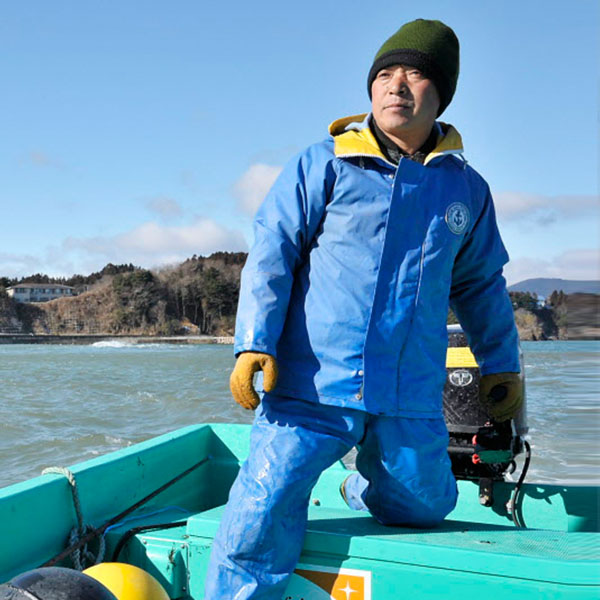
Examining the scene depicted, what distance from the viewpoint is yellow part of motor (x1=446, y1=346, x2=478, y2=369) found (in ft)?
9.64

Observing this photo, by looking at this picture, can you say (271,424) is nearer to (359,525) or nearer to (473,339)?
(359,525)

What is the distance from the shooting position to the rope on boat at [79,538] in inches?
80.7

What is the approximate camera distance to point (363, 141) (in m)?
1.91

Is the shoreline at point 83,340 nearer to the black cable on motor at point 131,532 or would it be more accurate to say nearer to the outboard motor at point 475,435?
the outboard motor at point 475,435

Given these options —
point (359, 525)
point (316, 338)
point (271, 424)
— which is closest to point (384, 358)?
point (316, 338)

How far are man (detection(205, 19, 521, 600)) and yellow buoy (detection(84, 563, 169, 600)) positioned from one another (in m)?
0.16

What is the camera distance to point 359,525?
1.88m

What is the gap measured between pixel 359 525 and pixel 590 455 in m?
6.32

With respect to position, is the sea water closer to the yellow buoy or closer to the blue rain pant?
the yellow buoy

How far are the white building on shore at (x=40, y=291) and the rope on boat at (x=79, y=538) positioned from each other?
100m

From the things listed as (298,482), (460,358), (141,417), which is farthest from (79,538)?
(141,417)

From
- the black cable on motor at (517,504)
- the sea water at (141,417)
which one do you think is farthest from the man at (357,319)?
the sea water at (141,417)

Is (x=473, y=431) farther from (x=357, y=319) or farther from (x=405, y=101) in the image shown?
(x=405, y=101)

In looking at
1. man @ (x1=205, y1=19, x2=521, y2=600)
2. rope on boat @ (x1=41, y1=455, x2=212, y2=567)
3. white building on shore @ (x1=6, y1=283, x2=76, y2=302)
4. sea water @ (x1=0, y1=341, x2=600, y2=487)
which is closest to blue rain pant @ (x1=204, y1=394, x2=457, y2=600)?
man @ (x1=205, y1=19, x2=521, y2=600)
